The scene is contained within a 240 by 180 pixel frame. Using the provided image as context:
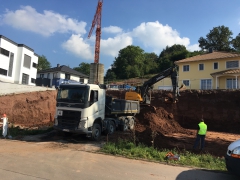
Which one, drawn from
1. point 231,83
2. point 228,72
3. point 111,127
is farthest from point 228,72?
point 111,127

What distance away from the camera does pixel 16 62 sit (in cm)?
3391

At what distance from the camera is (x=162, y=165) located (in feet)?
25.0

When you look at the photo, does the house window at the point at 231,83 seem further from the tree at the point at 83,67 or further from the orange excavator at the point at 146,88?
the tree at the point at 83,67

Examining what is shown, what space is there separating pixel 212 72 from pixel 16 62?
1209 inches

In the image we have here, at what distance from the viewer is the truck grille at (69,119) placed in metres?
11.6

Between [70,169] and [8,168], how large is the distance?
1.88m

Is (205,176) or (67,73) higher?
(67,73)

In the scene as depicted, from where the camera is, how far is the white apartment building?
100 feet

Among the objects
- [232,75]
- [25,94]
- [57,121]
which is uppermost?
[232,75]

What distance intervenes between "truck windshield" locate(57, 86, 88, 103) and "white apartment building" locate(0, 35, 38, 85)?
22.1 meters

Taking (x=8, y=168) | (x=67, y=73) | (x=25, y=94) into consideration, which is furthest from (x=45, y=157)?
(x=67, y=73)

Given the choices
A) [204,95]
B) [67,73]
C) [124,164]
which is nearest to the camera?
[124,164]

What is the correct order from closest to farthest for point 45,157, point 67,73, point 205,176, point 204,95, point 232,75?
point 205,176 → point 45,157 → point 204,95 → point 232,75 → point 67,73

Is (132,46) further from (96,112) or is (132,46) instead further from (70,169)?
(70,169)
